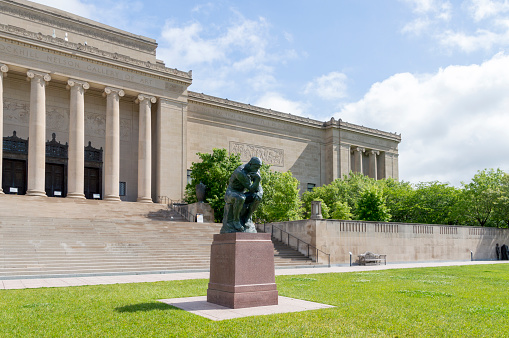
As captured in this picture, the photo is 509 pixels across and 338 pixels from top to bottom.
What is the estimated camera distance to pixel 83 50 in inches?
1497

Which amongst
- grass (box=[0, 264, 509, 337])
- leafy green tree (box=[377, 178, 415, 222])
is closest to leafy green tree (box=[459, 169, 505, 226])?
leafy green tree (box=[377, 178, 415, 222])

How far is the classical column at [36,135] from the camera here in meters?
34.9

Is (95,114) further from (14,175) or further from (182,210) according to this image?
(182,210)

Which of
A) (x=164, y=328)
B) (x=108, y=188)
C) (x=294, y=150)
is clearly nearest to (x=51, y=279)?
(x=164, y=328)

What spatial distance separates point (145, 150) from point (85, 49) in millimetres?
9964

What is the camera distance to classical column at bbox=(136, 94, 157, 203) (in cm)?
4024

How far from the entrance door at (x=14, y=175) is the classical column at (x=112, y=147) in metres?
6.76

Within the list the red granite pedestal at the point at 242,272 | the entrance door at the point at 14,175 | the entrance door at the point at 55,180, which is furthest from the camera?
the entrance door at the point at 55,180

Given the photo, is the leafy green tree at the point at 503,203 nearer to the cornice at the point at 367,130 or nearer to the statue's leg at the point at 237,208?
the cornice at the point at 367,130

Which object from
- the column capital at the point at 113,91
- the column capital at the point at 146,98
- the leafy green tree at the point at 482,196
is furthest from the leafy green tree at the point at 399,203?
the column capital at the point at 113,91

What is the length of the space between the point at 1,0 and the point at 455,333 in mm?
43311

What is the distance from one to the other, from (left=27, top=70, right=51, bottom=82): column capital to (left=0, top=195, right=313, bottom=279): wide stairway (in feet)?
33.3

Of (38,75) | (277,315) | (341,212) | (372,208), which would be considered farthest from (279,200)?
(277,315)

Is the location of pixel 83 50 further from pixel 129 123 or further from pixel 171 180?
pixel 171 180
